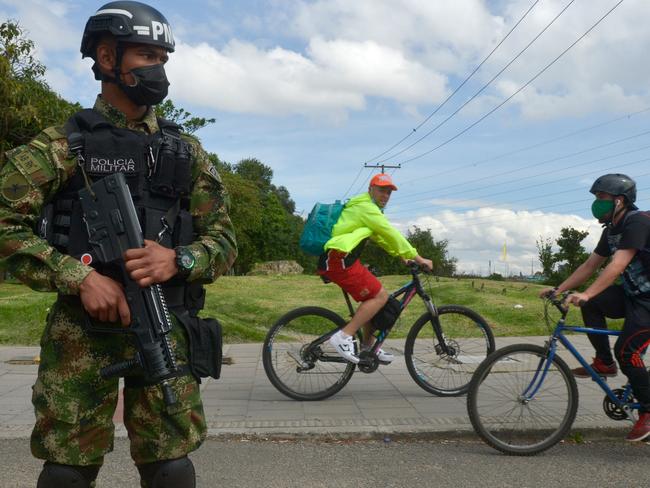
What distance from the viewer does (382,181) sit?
651 cm

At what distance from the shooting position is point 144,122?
282 centimetres

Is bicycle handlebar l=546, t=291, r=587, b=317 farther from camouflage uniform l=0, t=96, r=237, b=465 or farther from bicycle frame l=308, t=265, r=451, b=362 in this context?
camouflage uniform l=0, t=96, r=237, b=465

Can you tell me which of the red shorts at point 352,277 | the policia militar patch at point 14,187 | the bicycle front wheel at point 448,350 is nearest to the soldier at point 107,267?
the policia militar patch at point 14,187

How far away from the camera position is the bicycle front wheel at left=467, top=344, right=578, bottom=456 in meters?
4.89

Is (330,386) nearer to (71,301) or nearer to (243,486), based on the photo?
(243,486)

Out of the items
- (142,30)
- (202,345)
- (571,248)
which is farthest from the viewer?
(571,248)

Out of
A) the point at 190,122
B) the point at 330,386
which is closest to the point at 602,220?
the point at 330,386

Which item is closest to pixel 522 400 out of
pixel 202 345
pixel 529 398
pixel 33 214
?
pixel 529 398

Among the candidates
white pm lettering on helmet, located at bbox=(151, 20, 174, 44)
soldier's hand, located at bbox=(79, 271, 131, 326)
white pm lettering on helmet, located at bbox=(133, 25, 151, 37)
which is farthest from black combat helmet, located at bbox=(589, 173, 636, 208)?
soldier's hand, located at bbox=(79, 271, 131, 326)

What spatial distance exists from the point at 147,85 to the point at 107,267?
2.21 ft

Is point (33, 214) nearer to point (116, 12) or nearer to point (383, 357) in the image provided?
point (116, 12)

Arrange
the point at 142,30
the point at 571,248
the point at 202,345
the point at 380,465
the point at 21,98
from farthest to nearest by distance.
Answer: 1. the point at 571,248
2. the point at 21,98
3. the point at 380,465
4. the point at 202,345
5. the point at 142,30

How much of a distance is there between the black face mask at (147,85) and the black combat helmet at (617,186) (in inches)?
134

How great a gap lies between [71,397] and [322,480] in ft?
7.23
